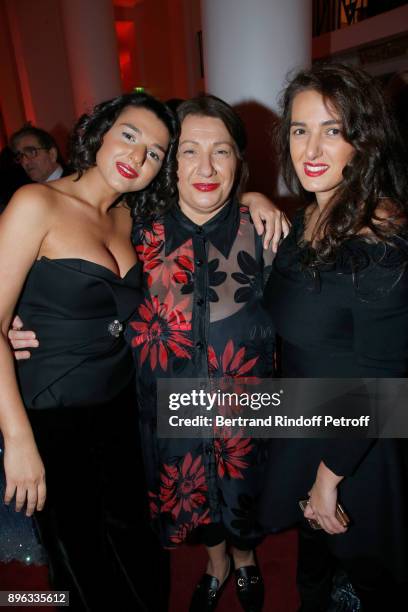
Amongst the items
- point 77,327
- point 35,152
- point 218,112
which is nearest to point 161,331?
point 77,327

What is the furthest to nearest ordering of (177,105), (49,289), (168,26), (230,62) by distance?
(168,26)
(230,62)
(177,105)
(49,289)

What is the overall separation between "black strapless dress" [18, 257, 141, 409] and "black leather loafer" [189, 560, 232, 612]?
104cm

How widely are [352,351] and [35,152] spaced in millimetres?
2913

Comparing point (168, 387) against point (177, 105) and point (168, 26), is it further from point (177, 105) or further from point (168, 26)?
point (168, 26)

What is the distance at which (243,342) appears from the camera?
1460 millimetres

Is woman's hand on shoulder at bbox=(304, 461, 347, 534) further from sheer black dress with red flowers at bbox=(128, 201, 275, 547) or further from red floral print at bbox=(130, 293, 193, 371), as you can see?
red floral print at bbox=(130, 293, 193, 371)

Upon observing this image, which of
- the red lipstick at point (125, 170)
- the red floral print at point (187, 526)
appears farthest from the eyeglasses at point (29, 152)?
the red floral print at point (187, 526)

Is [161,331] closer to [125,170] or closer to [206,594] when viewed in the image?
[125,170]

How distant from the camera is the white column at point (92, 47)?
15.8ft

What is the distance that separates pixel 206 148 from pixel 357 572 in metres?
1.53

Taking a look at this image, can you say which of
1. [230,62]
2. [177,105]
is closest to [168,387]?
[177,105]

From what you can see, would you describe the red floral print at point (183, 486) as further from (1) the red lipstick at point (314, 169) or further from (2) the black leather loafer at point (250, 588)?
(1) the red lipstick at point (314, 169)

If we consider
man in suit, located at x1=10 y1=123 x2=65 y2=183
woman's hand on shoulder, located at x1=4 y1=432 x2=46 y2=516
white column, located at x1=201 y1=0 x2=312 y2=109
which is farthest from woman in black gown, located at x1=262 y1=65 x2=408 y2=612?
man in suit, located at x1=10 y1=123 x2=65 y2=183

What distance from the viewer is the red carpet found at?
5.59ft
